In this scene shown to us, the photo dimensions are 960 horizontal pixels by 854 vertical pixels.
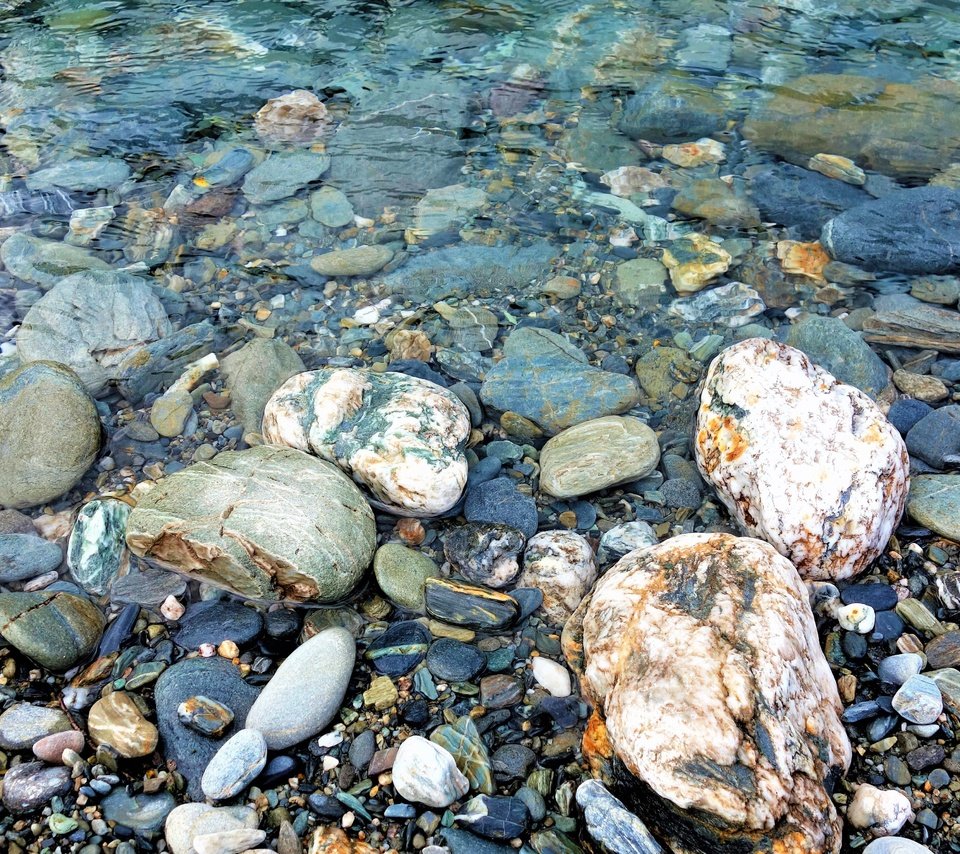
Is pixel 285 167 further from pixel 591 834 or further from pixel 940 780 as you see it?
pixel 940 780

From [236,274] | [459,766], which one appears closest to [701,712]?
[459,766]

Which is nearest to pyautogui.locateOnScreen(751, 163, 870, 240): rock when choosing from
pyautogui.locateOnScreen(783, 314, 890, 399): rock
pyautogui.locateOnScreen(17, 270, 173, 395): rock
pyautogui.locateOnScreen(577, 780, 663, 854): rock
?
pyautogui.locateOnScreen(783, 314, 890, 399): rock

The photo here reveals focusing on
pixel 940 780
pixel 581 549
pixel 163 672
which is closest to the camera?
pixel 940 780

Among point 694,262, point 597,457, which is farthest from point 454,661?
point 694,262

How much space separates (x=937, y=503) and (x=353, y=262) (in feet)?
9.97

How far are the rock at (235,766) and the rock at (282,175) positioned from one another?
339 cm

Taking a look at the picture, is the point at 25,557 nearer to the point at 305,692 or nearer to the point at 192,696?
the point at 192,696

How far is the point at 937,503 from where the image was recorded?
3.04 m

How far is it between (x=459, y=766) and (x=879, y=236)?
350 cm

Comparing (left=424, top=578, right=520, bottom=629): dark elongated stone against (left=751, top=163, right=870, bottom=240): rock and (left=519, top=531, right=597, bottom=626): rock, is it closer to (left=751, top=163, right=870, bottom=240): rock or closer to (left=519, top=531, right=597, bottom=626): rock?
(left=519, top=531, right=597, bottom=626): rock

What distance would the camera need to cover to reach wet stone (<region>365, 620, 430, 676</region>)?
275 centimetres

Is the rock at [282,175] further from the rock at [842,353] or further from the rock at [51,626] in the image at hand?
the rock at [842,353]

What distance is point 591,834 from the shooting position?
7.39 ft

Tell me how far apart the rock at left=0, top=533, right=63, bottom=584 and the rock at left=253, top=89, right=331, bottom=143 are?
3228 mm
